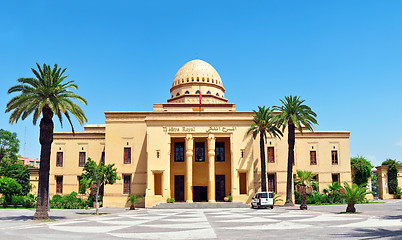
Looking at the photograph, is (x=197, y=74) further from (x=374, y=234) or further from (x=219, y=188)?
(x=374, y=234)

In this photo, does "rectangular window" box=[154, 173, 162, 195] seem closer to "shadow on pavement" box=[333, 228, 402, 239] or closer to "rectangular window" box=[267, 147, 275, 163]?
"rectangular window" box=[267, 147, 275, 163]

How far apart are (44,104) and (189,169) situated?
20457 mm

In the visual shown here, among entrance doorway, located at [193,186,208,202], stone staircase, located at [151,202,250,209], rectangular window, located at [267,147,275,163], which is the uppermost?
rectangular window, located at [267,147,275,163]

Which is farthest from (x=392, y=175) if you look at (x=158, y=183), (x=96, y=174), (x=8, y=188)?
(x=8, y=188)

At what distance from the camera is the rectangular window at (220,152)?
1774 inches

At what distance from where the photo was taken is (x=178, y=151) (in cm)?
4516

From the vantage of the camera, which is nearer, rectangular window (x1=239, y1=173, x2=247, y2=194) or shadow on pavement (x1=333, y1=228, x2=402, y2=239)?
shadow on pavement (x1=333, y1=228, x2=402, y2=239)

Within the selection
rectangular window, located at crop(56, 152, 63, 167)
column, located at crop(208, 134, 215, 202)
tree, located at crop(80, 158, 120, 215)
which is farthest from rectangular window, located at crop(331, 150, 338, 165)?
rectangular window, located at crop(56, 152, 63, 167)

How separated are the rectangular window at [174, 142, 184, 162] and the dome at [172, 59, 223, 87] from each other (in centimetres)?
1242

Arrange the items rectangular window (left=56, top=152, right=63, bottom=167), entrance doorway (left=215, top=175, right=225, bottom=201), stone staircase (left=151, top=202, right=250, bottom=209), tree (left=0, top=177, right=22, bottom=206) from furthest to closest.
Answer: rectangular window (left=56, top=152, right=63, bottom=167), entrance doorway (left=215, top=175, right=225, bottom=201), tree (left=0, top=177, right=22, bottom=206), stone staircase (left=151, top=202, right=250, bottom=209)

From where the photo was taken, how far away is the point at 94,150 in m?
47.2

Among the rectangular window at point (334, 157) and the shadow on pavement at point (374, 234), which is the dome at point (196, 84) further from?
the shadow on pavement at point (374, 234)

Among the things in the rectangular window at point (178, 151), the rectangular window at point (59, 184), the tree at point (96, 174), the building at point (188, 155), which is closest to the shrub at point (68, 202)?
the building at point (188, 155)

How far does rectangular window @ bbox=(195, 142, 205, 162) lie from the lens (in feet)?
148
